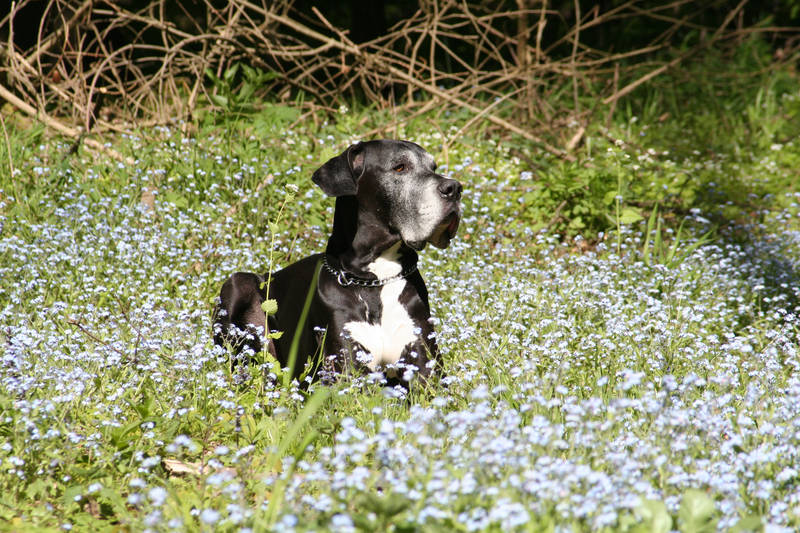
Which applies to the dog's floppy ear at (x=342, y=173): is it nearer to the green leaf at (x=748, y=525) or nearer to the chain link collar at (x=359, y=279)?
the chain link collar at (x=359, y=279)

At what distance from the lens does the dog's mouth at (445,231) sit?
406cm

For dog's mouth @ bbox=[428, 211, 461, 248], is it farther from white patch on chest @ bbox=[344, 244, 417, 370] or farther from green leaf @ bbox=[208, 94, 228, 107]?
green leaf @ bbox=[208, 94, 228, 107]

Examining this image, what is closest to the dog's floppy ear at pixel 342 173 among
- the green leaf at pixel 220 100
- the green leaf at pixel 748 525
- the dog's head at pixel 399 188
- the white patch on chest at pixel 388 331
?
the dog's head at pixel 399 188

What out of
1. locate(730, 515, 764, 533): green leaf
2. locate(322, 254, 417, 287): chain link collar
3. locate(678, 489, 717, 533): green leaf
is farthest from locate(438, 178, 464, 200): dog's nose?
locate(730, 515, 764, 533): green leaf

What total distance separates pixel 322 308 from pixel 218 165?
9.70 ft

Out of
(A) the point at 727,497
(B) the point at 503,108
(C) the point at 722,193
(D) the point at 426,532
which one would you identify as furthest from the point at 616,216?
(D) the point at 426,532

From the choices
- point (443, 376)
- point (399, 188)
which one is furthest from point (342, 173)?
point (443, 376)

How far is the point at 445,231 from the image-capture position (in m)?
4.12

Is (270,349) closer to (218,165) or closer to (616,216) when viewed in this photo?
(218,165)

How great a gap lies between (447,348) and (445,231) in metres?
0.62

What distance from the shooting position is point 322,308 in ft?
13.4

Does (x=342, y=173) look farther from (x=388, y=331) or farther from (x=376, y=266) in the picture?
(x=388, y=331)

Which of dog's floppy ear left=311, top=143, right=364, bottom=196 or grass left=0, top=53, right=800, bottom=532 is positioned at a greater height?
dog's floppy ear left=311, top=143, right=364, bottom=196

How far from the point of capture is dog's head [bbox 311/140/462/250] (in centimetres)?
406
